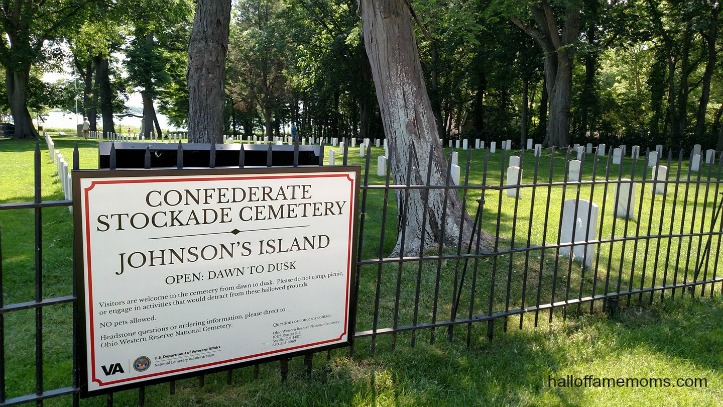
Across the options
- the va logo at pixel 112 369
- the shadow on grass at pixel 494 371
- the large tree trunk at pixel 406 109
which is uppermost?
the large tree trunk at pixel 406 109

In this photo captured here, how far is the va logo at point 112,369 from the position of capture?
2.90 metres

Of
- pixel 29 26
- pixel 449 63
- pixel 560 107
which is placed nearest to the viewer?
pixel 560 107

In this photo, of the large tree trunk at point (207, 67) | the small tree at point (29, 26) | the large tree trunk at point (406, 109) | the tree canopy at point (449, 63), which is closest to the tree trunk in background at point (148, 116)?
the tree canopy at point (449, 63)

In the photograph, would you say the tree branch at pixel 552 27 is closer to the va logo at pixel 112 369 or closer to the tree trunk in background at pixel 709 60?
the tree trunk in background at pixel 709 60

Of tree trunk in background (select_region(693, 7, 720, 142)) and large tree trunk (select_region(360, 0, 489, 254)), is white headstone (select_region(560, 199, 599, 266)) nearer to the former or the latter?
large tree trunk (select_region(360, 0, 489, 254))

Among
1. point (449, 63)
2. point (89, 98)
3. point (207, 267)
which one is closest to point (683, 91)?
point (449, 63)

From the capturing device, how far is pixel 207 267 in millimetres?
3105

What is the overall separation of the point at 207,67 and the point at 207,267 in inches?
216

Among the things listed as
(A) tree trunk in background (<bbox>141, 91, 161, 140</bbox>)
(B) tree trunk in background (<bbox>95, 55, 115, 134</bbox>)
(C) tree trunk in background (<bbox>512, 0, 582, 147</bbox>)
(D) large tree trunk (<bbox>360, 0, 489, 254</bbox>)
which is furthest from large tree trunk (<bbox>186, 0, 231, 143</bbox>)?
(A) tree trunk in background (<bbox>141, 91, 161, 140</bbox>)

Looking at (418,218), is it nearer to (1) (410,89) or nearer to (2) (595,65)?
(1) (410,89)

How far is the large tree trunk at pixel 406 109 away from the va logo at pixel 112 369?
431cm

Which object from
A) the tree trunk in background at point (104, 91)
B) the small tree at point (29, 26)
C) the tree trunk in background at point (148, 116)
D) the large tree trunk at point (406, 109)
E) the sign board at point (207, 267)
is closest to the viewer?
the sign board at point (207, 267)

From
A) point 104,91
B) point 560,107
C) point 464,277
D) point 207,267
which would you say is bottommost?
point 464,277

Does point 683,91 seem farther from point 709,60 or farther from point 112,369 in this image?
point 112,369
